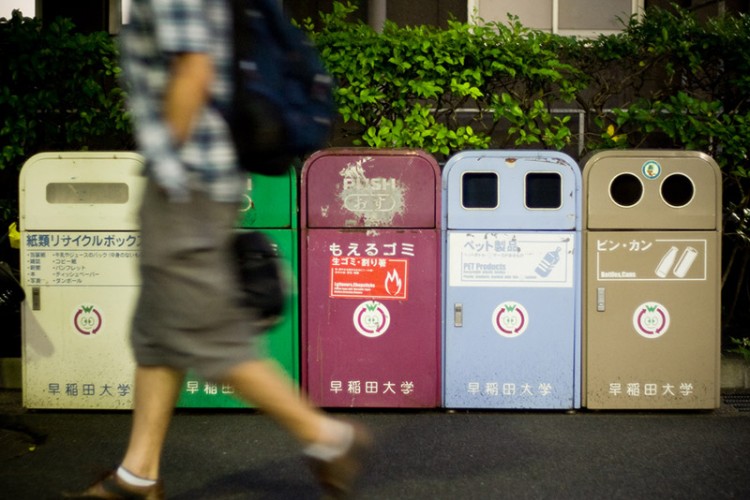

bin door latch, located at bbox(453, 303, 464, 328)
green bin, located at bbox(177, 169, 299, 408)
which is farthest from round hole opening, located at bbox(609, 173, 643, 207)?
green bin, located at bbox(177, 169, 299, 408)

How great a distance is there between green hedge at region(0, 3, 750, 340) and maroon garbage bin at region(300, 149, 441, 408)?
0.89m

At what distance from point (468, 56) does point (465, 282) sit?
5.21 feet

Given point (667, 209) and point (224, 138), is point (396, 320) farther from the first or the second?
point (224, 138)

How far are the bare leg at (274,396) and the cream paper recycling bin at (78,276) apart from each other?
2241 millimetres

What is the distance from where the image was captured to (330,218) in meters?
4.63

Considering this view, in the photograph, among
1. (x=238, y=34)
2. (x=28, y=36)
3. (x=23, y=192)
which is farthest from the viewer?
(x=28, y=36)

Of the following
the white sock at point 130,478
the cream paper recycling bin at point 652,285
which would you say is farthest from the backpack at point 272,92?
the cream paper recycling bin at point 652,285

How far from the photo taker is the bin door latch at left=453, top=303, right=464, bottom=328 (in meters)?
4.70

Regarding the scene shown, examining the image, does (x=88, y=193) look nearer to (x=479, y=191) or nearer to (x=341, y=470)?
(x=479, y=191)

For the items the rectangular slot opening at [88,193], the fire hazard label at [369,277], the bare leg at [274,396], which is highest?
the rectangular slot opening at [88,193]

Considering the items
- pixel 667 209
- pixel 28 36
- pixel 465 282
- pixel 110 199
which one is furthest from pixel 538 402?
pixel 28 36

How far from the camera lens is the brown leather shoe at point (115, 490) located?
2.68 m

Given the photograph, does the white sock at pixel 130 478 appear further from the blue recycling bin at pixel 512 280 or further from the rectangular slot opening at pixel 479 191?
the rectangular slot opening at pixel 479 191

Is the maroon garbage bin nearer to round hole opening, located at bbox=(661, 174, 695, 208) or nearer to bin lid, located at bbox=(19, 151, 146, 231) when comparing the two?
bin lid, located at bbox=(19, 151, 146, 231)
